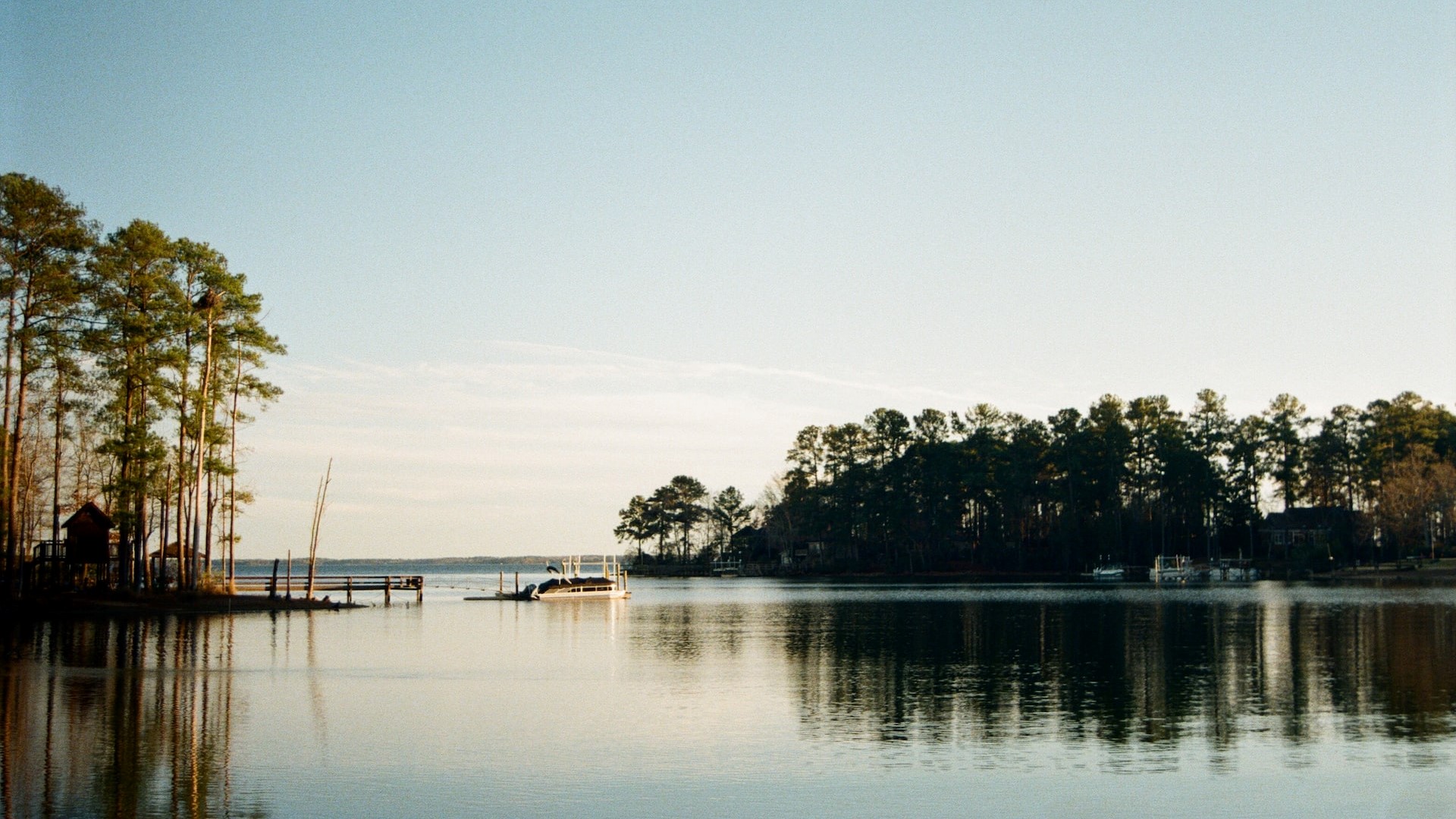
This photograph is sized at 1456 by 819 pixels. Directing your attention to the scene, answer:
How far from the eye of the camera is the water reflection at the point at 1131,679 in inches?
768

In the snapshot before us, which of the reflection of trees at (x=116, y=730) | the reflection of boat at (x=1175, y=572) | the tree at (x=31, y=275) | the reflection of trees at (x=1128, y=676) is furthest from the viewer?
the reflection of boat at (x=1175, y=572)

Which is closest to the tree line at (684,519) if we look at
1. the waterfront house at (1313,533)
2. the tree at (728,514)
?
the tree at (728,514)

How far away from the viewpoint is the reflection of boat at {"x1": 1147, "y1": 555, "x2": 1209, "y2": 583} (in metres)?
110

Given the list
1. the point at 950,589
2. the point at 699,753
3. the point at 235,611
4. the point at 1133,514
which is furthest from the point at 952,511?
the point at 699,753

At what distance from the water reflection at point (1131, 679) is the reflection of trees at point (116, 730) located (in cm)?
926

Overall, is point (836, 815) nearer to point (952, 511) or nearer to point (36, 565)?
point (36, 565)

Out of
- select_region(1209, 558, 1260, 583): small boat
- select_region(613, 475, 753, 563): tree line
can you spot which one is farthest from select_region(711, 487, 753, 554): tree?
select_region(1209, 558, 1260, 583): small boat

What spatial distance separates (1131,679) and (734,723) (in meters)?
10.6

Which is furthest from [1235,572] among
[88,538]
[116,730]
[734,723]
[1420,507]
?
[116,730]

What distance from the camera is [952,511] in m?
135

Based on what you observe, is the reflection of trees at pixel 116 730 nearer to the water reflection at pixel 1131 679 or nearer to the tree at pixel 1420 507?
the water reflection at pixel 1131 679

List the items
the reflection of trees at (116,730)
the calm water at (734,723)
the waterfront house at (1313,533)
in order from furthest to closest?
the waterfront house at (1313,533) < the calm water at (734,723) < the reflection of trees at (116,730)

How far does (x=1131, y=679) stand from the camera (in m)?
26.6

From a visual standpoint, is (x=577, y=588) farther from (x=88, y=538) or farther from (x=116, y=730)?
A: (x=116, y=730)
